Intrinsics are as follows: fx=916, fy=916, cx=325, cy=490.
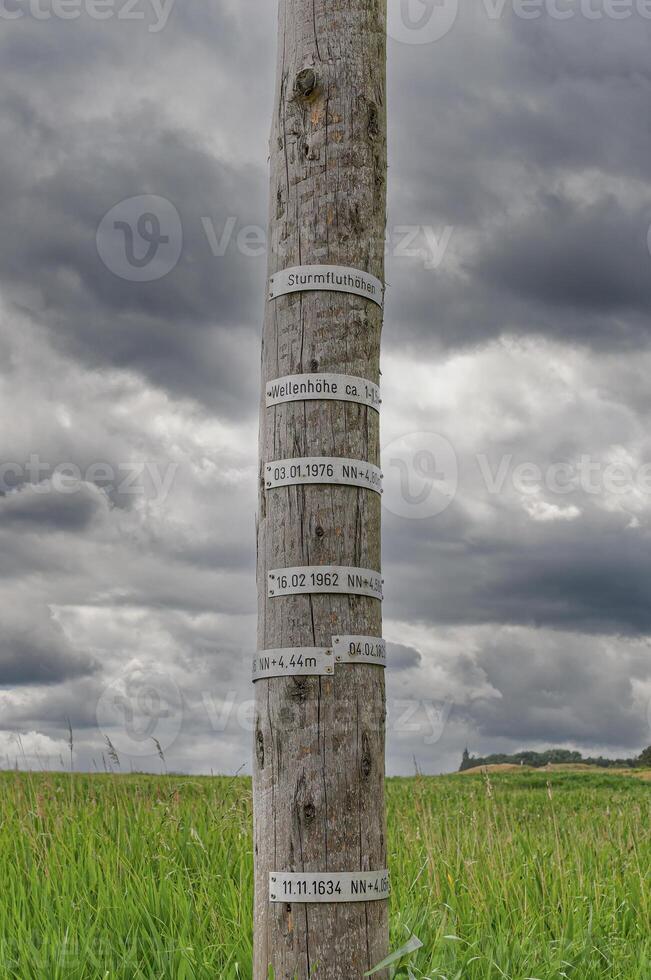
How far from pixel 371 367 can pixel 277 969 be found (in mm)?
2566

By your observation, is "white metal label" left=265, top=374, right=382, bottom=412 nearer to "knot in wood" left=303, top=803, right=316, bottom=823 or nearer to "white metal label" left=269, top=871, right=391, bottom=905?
"knot in wood" left=303, top=803, right=316, bottom=823

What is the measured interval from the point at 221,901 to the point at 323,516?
10.3 ft

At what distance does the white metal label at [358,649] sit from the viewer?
12.3 feet

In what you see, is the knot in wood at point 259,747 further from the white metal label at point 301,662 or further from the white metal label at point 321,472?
the white metal label at point 321,472

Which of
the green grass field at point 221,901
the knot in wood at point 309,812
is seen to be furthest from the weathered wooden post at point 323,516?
the green grass field at point 221,901

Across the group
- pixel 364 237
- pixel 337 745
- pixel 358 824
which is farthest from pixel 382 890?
pixel 364 237

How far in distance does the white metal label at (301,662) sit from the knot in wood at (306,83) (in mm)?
2497

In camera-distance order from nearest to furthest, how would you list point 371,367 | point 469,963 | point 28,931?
point 371,367 < point 469,963 < point 28,931

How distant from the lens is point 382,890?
150 inches

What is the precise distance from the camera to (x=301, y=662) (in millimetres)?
3756

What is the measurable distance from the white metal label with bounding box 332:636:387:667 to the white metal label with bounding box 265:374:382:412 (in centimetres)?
102

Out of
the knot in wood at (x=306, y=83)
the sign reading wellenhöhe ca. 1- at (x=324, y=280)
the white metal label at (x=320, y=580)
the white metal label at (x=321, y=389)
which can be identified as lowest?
the white metal label at (x=320, y=580)

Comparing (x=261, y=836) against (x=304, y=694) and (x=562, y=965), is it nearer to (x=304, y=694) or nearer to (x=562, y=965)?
(x=304, y=694)

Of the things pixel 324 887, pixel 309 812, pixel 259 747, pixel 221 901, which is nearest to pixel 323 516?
pixel 259 747
